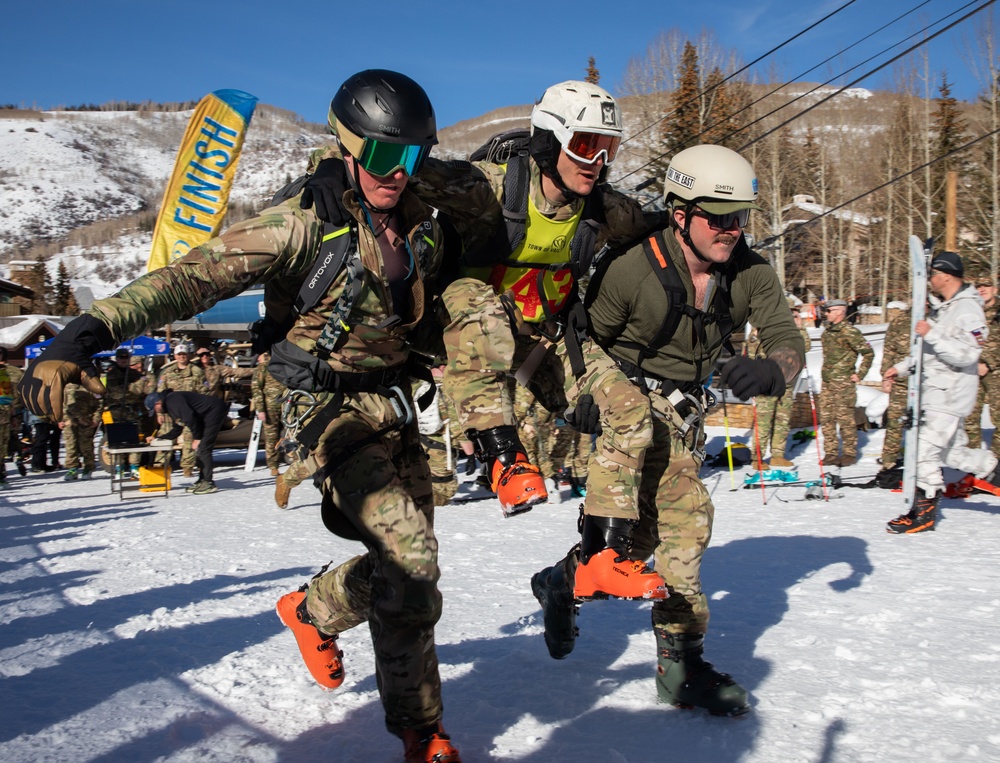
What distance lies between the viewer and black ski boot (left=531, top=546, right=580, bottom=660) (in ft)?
14.3

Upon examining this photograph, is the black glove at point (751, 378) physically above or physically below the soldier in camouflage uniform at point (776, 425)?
above

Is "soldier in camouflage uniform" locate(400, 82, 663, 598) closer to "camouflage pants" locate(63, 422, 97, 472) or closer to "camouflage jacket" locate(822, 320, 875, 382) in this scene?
"camouflage jacket" locate(822, 320, 875, 382)

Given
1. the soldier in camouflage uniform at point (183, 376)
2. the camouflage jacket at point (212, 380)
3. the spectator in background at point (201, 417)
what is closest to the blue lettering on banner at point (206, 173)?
the camouflage jacket at point (212, 380)

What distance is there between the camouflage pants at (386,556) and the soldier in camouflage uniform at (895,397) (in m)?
9.03

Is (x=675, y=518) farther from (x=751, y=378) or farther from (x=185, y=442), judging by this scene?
(x=185, y=442)

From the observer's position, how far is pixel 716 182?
13.4 feet

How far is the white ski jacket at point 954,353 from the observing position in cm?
811

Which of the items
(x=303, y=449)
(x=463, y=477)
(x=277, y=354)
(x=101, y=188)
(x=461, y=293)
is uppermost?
(x=101, y=188)

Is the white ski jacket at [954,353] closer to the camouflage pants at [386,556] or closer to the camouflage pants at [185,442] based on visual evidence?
the camouflage pants at [386,556]

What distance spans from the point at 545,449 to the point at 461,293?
8.25 m

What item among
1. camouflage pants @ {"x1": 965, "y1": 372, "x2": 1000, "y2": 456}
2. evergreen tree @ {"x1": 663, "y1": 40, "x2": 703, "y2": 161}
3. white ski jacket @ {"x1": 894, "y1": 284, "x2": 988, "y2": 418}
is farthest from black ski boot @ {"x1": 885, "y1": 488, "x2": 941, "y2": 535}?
evergreen tree @ {"x1": 663, "y1": 40, "x2": 703, "y2": 161}

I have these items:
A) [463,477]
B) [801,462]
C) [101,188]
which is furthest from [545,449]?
[101,188]

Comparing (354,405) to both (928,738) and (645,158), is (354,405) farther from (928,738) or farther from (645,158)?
(645,158)

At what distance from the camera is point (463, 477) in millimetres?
13781
